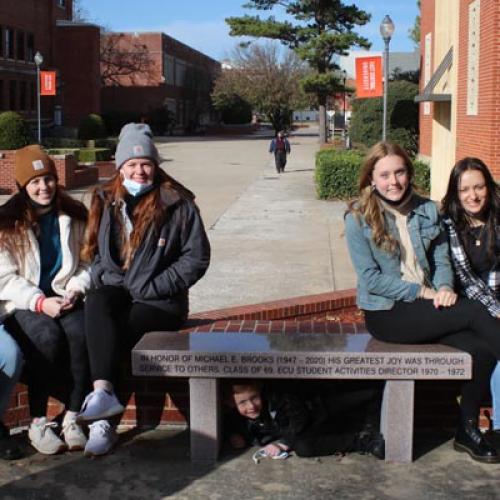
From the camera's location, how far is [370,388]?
4.46 meters

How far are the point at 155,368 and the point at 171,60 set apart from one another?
78247 mm

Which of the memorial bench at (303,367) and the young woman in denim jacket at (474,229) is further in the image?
the young woman in denim jacket at (474,229)

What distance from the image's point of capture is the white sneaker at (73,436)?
4309 mm

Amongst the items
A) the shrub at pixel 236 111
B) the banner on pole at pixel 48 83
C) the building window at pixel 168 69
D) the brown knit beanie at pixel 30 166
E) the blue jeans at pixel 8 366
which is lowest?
the blue jeans at pixel 8 366

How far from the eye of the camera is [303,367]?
13.6 ft

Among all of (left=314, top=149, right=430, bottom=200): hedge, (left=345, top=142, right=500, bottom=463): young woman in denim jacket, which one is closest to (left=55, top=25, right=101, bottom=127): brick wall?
(left=314, top=149, right=430, bottom=200): hedge

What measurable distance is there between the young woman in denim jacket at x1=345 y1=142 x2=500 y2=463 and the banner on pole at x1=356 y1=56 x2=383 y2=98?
1894cm

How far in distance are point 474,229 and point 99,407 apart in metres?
2.23

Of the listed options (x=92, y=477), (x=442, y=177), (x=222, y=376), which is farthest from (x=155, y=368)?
(x=442, y=177)

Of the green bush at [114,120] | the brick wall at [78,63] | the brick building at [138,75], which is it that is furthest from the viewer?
the brick building at [138,75]

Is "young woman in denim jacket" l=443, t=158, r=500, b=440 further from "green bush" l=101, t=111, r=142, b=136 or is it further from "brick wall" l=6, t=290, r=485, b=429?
"green bush" l=101, t=111, r=142, b=136

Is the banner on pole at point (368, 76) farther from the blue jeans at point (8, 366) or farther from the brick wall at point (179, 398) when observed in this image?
the blue jeans at point (8, 366)

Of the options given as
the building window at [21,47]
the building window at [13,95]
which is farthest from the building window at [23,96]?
the building window at [21,47]

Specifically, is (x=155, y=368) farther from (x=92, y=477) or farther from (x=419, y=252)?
(x=419, y=252)
